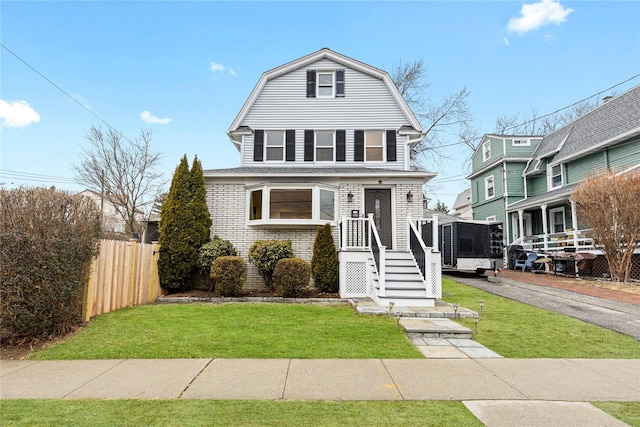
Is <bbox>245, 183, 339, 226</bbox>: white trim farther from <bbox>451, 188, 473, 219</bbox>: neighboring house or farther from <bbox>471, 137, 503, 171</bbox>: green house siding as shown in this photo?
<bbox>451, 188, 473, 219</bbox>: neighboring house

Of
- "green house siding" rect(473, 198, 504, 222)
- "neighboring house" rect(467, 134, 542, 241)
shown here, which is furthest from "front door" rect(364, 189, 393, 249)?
"green house siding" rect(473, 198, 504, 222)

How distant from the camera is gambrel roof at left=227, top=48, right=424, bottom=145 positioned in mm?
12297

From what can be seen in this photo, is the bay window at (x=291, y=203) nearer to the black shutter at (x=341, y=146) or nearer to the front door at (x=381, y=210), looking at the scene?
the front door at (x=381, y=210)

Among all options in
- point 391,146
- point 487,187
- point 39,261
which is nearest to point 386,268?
point 391,146

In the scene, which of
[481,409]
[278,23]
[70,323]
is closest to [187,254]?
[70,323]

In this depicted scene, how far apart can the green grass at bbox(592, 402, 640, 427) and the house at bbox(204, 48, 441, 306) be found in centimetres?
441

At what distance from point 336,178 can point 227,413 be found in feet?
27.2

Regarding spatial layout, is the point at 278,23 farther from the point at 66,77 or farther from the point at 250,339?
the point at 250,339

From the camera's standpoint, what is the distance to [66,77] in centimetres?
A: 1339

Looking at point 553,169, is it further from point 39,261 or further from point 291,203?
point 39,261

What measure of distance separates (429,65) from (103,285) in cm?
2188

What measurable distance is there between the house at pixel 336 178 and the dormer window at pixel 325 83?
4cm

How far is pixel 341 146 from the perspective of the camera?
12109 millimetres

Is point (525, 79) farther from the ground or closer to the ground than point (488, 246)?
farther from the ground
